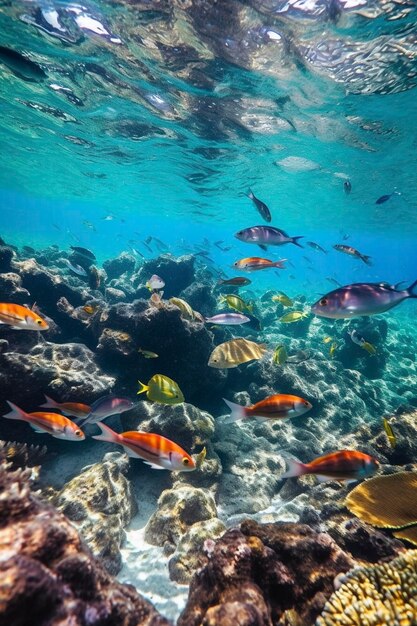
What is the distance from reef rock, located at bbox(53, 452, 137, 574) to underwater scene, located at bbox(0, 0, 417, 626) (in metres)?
0.03

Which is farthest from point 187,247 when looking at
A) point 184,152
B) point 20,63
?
point 20,63

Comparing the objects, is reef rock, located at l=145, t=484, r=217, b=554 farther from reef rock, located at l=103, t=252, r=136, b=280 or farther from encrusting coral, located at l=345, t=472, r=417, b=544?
reef rock, located at l=103, t=252, r=136, b=280

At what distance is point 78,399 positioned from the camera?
6.33 meters

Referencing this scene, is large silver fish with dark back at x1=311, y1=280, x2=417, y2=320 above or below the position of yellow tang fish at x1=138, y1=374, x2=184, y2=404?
above

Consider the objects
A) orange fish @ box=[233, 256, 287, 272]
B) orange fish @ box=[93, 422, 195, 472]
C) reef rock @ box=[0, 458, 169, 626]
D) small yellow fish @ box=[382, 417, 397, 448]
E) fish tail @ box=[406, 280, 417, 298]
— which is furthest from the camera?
orange fish @ box=[233, 256, 287, 272]

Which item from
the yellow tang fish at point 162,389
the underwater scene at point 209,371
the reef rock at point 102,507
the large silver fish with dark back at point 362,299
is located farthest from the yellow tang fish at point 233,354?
the reef rock at point 102,507

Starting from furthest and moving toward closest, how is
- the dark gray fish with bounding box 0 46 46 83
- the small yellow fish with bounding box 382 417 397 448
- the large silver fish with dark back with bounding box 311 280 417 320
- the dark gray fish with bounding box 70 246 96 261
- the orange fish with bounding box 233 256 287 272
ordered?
the dark gray fish with bounding box 70 246 96 261 → the dark gray fish with bounding box 0 46 46 83 → the orange fish with bounding box 233 256 287 272 → the small yellow fish with bounding box 382 417 397 448 → the large silver fish with dark back with bounding box 311 280 417 320

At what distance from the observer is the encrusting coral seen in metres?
3.43

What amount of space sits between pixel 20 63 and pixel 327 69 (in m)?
10.5

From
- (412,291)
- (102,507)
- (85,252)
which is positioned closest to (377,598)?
(412,291)

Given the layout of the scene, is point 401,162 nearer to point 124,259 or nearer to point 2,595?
point 124,259

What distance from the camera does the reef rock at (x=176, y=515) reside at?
4.69 meters

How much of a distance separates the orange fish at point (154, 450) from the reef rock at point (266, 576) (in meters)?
0.78

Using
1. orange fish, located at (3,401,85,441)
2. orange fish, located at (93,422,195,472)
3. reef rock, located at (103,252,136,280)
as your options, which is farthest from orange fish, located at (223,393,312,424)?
reef rock, located at (103,252,136,280)
